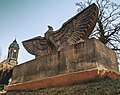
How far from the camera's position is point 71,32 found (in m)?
7.51

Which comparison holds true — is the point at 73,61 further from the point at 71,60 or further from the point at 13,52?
the point at 13,52

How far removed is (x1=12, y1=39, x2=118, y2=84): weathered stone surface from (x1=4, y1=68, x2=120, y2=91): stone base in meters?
0.28

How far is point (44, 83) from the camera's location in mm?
6863

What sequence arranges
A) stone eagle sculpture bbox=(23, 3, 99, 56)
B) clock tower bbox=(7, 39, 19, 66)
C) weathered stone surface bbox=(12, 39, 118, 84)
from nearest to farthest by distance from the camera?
weathered stone surface bbox=(12, 39, 118, 84), stone eagle sculpture bbox=(23, 3, 99, 56), clock tower bbox=(7, 39, 19, 66)

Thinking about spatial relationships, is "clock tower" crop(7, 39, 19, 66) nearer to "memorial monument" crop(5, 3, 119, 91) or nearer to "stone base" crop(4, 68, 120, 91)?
"memorial monument" crop(5, 3, 119, 91)

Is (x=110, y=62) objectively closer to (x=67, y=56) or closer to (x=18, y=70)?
(x=67, y=56)

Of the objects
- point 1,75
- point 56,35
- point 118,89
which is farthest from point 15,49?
point 118,89

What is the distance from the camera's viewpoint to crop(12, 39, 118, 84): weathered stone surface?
615cm

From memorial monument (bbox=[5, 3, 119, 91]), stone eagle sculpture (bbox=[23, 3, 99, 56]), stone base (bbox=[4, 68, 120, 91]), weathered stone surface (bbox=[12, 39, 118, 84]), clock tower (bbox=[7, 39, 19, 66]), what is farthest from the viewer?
clock tower (bbox=[7, 39, 19, 66])

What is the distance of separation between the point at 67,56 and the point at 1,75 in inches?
244

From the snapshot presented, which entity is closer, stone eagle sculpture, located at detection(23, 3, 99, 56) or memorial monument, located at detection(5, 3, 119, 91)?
memorial monument, located at detection(5, 3, 119, 91)

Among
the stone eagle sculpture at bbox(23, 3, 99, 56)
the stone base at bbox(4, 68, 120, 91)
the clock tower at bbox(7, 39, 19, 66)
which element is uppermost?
the clock tower at bbox(7, 39, 19, 66)

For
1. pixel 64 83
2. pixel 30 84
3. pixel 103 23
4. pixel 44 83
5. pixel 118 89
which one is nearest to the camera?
pixel 118 89

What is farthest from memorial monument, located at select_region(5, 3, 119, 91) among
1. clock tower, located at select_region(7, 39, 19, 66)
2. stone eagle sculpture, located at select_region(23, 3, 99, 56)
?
clock tower, located at select_region(7, 39, 19, 66)
